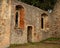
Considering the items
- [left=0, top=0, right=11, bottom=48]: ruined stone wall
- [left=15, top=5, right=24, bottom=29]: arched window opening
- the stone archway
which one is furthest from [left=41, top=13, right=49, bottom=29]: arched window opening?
[left=0, top=0, right=11, bottom=48]: ruined stone wall

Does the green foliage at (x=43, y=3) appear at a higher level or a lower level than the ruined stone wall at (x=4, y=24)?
higher

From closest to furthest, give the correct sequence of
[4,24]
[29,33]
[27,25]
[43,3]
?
[4,24] < [27,25] < [29,33] < [43,3]

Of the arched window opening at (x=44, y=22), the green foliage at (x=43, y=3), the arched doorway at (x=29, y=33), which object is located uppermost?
the green foliage at (x=43, y=3)

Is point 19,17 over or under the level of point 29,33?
over

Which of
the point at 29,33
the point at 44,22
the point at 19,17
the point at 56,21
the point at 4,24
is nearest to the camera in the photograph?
the point at 4,24

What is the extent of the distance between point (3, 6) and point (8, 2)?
0.59m

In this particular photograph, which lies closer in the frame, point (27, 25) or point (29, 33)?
point (27, 25)

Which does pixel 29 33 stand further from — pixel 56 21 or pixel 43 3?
pixel 43 3

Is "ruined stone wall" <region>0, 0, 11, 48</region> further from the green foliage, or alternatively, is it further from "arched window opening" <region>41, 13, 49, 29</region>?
the green foliage

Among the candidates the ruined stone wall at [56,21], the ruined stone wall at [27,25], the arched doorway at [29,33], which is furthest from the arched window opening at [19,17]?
the ruined stone wall at [56,21]

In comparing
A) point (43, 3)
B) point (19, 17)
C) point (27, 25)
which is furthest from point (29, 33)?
point (43, 3)

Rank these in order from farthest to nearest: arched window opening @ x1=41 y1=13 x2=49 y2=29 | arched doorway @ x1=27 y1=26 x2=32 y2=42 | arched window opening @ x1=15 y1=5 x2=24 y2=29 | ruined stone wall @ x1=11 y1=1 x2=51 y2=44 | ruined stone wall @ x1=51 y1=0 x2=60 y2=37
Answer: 1. ruined stone wall @ x1=51 y1=0 x2=60 y2=37
2. arched window opening @ x1=41 y1=13 x2=49 y2=29
3. arched doorway @ x1=27 y1=26 x2=32 y2=42
4. arched window opening @ x1=15 y1=5 x2=24 y2=29
5. ruined stone wall @ x1=11 y1=1 x2=51 y2=44

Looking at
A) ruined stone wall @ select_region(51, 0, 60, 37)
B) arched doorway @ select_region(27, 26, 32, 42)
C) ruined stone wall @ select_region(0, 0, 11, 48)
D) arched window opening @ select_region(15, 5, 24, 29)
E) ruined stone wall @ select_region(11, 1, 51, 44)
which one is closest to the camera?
ruined stone wall @ select_region(0, 0, 11, 48)

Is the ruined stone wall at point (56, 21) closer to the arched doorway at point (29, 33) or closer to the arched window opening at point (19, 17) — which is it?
the arched doorway at point (29, 33)
